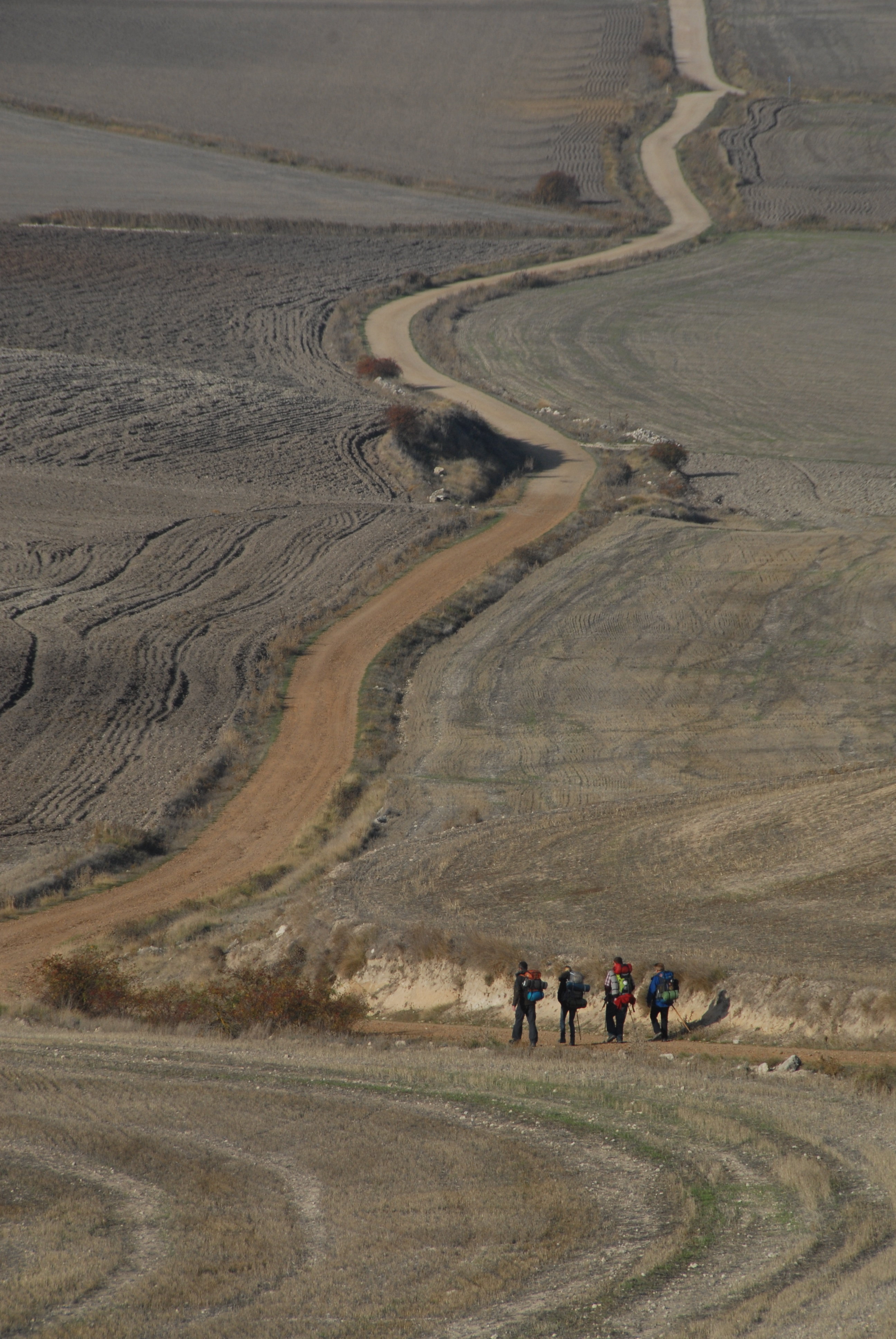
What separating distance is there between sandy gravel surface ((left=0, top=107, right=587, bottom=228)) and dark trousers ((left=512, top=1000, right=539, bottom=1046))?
2932 inches

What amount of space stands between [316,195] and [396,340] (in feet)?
99.1

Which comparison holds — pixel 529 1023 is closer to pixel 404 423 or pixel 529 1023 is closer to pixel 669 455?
pixel 669 455

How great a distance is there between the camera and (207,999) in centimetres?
1928

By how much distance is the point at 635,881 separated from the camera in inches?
822

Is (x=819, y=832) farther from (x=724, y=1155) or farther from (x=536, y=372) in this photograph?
(x=536, y=372)

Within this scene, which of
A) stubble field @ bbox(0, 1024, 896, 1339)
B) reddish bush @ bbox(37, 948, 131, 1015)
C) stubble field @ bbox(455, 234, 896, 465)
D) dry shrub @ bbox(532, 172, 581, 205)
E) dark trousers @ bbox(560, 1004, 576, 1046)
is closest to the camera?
stubble field @ bbox(0, 1024, 896, 1339)

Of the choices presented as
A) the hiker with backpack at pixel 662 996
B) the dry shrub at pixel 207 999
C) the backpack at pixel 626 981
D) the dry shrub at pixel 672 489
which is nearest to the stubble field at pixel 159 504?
the dry shrub at pixel 207 999

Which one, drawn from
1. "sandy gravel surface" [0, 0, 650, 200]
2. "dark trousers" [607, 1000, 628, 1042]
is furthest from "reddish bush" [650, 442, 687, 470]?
"sandy gravel surface" [0, 0, 650, 200]

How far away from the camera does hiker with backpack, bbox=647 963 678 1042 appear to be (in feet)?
55.7

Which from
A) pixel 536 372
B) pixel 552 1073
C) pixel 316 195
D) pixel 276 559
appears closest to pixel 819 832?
pixel 552 1073

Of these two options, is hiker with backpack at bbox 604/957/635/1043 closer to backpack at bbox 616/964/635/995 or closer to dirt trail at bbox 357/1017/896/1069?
backpack at bbox 616/964/635/995

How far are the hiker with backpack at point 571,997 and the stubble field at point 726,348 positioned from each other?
4219 centimetres

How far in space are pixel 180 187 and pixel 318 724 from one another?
73105mm

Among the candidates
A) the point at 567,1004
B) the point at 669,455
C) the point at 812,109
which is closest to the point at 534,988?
the point at 567,1004
